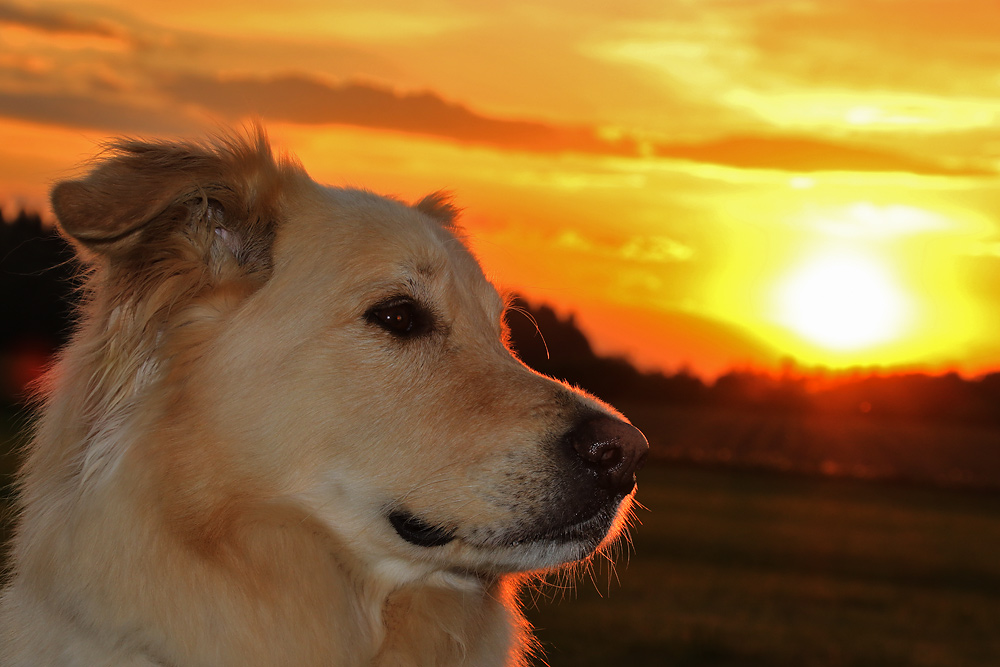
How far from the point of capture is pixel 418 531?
3.35 meters

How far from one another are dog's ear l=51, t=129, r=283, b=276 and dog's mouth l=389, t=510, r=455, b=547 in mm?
1101

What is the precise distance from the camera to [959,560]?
63.4 ft

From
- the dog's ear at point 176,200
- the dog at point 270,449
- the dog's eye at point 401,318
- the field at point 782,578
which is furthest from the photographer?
the field at point 782,578

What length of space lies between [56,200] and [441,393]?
1454 millimetres

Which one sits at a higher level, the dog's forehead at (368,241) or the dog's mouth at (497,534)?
the dog's forehead at (368,241)

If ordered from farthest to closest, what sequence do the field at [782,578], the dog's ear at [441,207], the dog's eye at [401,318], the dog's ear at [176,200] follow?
the field at [782,578], the dog's ear at [441,207], the dog's eye at [401,318], the dog's ear at [176,200]

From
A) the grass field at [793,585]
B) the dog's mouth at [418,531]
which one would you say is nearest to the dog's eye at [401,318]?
the dog's mouth at [418,531]

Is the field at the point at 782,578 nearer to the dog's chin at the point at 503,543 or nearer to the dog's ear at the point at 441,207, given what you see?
the dog's chin at the point at 503,543

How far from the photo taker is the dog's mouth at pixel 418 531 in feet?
10.9

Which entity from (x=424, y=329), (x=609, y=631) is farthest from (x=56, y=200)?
(x=609, y=631)

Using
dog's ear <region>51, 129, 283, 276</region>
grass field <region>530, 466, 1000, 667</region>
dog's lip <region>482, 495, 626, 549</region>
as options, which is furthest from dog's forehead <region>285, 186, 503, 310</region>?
grass field <region>530, 466, 1000, 667</region>

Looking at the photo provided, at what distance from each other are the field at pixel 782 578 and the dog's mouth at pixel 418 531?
0.88 metres

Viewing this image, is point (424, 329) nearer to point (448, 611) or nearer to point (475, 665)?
point (448, 611)

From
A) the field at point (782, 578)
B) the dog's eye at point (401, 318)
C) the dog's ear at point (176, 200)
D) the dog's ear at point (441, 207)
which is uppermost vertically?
the dog's ear at point (176, 200)
